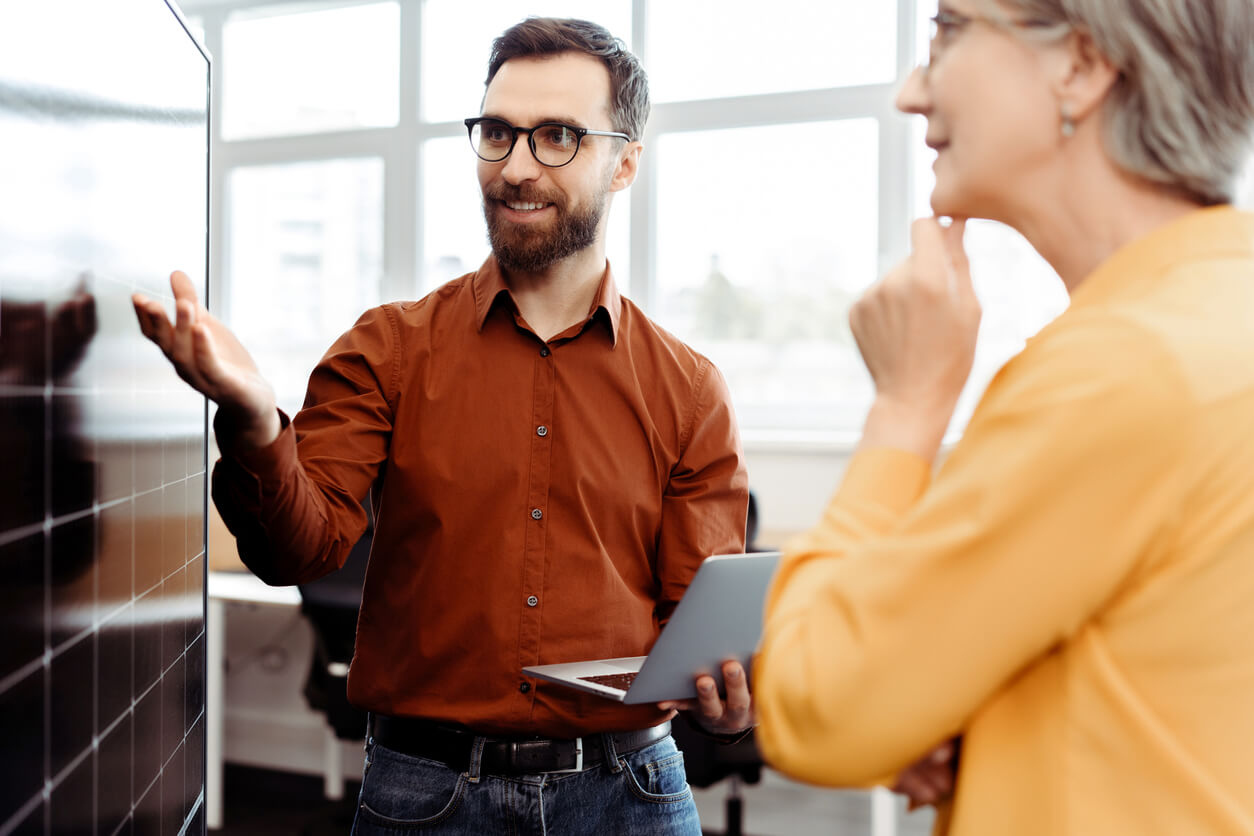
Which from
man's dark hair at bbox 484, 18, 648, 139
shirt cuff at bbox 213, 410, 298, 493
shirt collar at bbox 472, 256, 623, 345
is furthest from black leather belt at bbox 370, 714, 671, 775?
man's dark hair at bbox 484, 18, 648, 139

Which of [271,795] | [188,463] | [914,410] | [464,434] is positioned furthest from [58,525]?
[271,795]

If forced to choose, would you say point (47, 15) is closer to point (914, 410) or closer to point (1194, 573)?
point (914, 410)

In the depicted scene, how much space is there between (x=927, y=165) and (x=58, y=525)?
3579 millimetres

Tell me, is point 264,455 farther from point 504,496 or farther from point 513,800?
point 513,800

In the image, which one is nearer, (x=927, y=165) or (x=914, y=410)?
(x=914, y=410)

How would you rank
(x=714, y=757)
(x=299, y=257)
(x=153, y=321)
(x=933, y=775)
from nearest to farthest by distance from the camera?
(x=933, y=775) → (x=153, y=321) → (x=714, y=757) → (x=299, y=257)

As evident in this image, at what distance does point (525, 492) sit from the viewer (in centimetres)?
135

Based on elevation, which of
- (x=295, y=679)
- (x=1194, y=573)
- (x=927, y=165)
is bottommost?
(x=295, y=679)

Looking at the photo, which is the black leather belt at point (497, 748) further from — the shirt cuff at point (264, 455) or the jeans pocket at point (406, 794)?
the shirt cuff at point (264, 455)

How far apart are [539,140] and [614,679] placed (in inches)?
29.2

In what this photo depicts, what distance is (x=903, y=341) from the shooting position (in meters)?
0.74

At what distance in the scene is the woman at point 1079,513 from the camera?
0.57 metres

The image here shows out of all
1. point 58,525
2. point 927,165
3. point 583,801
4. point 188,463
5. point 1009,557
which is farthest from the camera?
point 927,165

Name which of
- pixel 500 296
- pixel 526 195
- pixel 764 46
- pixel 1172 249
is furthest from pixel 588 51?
pixel 764 46
